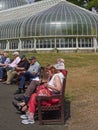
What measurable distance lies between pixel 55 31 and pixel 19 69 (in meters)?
31.0

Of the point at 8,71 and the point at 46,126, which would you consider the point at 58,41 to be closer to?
the point at 8,71

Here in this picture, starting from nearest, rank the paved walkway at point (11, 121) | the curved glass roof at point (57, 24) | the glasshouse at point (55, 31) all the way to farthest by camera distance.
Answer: the paved walkway at point (11, 121) < the glasshouse at point (55, 31) < the curved glass roof at point (57, 24)

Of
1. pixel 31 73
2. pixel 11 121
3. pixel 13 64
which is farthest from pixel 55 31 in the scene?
pixel 11 121

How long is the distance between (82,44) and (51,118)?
119 feet

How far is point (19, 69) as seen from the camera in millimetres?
16250

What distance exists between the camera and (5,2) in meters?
→ 84.8

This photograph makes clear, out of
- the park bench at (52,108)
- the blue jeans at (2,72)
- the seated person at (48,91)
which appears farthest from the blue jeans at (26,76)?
the park bench at (52,108)

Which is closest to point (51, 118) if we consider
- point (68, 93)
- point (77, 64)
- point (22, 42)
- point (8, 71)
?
point (68, 93)

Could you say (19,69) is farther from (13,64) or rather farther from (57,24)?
(57,24)

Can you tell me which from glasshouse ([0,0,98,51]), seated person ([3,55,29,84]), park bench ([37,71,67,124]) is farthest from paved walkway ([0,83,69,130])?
glasshouse ([0,0,98,51])

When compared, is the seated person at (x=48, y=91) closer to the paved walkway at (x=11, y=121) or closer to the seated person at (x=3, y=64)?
the paved walkway at (x=11, y=121)

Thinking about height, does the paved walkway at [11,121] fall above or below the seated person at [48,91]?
below

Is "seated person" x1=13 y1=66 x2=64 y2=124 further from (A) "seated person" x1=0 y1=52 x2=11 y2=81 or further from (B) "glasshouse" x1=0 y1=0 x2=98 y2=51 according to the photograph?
(B) "glasshouse" x1=0 y1=0 x2=98 y2=51

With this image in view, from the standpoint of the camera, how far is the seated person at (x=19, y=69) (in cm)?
1623
